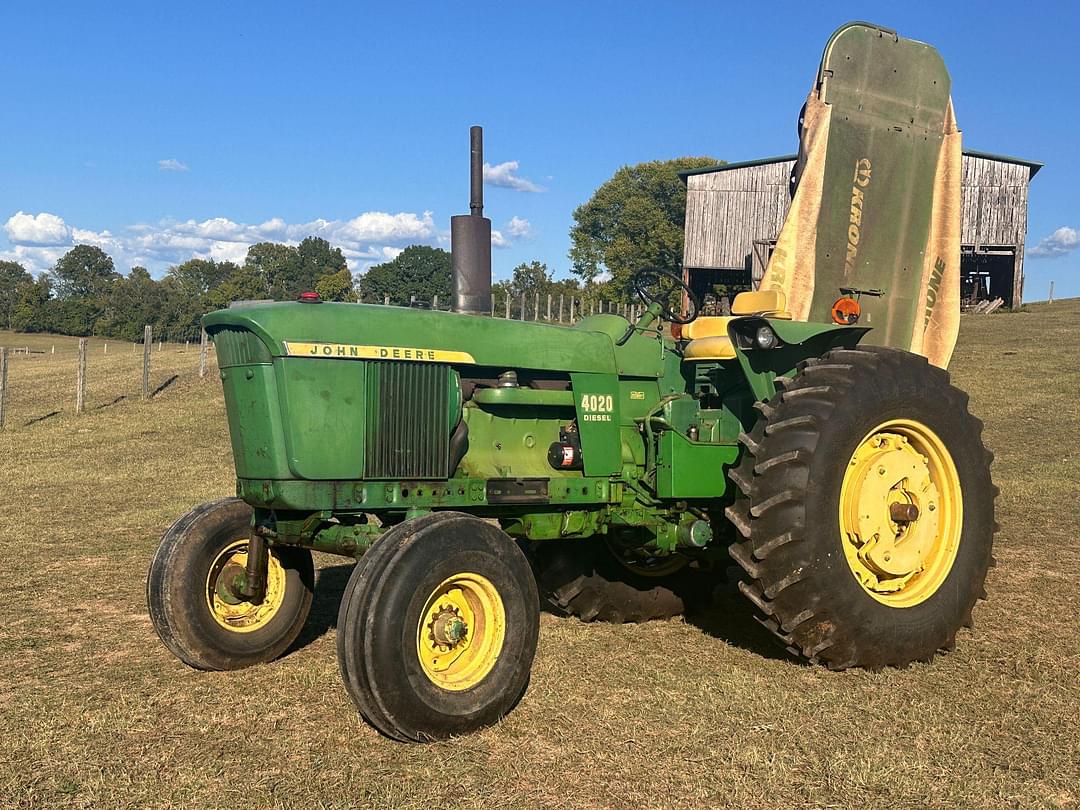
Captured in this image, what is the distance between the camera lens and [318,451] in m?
4.33

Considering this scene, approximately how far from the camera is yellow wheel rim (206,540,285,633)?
5.03m

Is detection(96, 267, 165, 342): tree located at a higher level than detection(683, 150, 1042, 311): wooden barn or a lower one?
lower

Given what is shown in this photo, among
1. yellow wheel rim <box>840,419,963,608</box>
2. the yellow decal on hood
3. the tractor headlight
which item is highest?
the tractor headlight

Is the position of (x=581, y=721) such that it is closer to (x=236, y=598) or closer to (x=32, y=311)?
(x=236, y=598)

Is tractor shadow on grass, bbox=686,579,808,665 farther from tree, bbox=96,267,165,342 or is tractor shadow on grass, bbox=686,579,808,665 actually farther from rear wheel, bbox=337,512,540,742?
tree, bbox=96,267,165,342

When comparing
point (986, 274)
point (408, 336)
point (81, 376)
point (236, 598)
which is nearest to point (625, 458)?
point (408, 336)

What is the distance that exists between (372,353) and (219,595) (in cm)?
164

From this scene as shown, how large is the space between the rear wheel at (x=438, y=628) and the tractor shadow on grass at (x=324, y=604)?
4.73 ft

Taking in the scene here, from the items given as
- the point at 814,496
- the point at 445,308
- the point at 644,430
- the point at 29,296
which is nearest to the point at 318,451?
the point at 445,308

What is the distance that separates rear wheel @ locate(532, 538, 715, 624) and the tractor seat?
4.47 ft

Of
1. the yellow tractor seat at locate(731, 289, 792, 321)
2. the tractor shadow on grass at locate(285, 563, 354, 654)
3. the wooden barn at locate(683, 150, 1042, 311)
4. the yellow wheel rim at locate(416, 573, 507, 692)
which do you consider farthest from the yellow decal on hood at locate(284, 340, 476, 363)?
the wooden barn at locate(683, 150, 1042, 311)

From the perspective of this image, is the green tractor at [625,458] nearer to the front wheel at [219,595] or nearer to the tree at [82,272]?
the front wheel at [219,595]

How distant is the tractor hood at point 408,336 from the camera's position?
4.29m

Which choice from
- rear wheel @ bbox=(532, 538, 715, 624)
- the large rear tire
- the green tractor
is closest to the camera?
the green tractor
